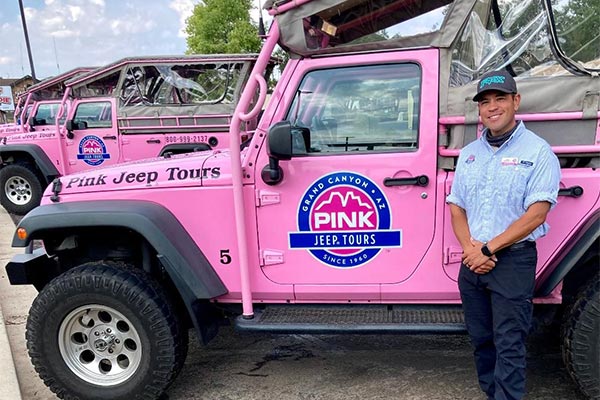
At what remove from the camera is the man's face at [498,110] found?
238 centimetres

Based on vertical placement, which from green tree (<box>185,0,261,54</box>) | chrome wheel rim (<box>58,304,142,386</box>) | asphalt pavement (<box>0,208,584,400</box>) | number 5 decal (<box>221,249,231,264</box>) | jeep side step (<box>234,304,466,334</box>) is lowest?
asphalt pavement (<box>0,208,584,400</box>)

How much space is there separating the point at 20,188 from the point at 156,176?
7.17m

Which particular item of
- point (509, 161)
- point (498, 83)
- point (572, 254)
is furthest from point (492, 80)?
point (572, 254)

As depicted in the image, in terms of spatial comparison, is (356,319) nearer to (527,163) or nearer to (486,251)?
(486,251)

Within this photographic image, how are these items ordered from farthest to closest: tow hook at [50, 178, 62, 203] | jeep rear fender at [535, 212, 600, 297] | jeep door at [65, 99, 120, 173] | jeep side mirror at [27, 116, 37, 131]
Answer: jeep side mirror at [27, 116, 37, 131] < jeep door at [65, 99, 120, 173] < tow hook at [50, 178, 62, 203] < jeep rear fender at [535, 212, 600, 297]

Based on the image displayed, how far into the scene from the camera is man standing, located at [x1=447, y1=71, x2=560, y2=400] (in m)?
2.33

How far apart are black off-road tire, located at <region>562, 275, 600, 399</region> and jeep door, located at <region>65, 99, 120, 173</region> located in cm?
771

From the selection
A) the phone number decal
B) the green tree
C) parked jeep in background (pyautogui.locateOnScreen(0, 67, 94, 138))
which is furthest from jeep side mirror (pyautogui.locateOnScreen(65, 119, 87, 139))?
the green tree

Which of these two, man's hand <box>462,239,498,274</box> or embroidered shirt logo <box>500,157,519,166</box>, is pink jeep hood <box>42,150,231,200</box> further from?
embroidered shirt logo <box>500,157,519,166</box>

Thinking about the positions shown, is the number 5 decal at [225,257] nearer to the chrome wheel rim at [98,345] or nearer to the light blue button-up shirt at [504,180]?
the chrome wheel rim at [98,345]

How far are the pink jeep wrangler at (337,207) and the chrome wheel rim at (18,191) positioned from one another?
6.56m

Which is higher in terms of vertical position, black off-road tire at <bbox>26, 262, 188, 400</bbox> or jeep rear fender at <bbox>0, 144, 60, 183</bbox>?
jeep rear fender at <bbox>0, 144, 60, 183</bbox>

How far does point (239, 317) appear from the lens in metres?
2.98

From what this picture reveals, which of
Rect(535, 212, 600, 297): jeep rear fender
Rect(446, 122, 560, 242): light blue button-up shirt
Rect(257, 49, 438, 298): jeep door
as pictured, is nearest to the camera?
Rect(446, 122, 560, 242): light blue button-up shirt
